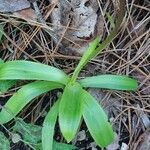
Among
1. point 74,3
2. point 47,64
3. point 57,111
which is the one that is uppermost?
point 74,3

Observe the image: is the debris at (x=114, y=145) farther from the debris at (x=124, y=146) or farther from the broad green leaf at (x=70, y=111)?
the broad green leaf at (x=70, y=111)

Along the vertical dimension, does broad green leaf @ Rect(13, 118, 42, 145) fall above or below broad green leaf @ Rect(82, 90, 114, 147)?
below

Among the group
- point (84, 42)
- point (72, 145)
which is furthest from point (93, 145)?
point (84, 42)

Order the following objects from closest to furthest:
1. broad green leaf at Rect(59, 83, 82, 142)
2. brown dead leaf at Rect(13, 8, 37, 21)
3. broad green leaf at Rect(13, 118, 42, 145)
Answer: broad green leaf at Rect(59, 83, 82, 142)
broad green leaf at Rect(13, 118, 42, 145)
brown dead leaf at Rect(13, 8, 37, 21)

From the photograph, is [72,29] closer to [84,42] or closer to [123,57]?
[84,42]

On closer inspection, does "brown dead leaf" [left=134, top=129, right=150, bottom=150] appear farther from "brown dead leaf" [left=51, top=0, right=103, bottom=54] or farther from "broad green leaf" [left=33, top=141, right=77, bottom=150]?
A: "brown dead leaf" [left=51, top=0, right=103, bottom=54]

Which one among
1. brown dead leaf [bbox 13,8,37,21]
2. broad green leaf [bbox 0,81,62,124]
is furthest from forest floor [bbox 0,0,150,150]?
broad green leaf [bbox 0,81,62,124]

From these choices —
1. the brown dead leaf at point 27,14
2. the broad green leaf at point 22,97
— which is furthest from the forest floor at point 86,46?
the broad green leaf at point 22,97
